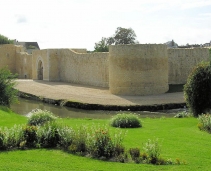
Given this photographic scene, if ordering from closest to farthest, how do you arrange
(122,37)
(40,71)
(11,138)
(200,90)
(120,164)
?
(120,164), (11,138), (200,90), (40,71), (122,37)

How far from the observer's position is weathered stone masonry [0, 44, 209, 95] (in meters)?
25.8

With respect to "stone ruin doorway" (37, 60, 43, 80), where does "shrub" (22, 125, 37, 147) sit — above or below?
below

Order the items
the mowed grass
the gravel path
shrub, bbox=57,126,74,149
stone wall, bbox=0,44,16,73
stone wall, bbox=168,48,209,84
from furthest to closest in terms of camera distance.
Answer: stone wall, bbox=0,44,16,73 → stone wall, bbox=168,48,209,84 → the gravel path → shrub, bbox=57,126,74,149 → the mowed grass

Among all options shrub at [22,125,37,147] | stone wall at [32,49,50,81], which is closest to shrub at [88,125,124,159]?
shrub at [22,125,37,147]

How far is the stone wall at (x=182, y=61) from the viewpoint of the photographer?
101 ft

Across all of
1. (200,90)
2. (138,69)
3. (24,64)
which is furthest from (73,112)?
(24,64)

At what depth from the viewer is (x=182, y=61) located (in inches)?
1220

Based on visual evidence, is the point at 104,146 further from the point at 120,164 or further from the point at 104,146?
the point at 120,164

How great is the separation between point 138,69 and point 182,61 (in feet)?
21.7

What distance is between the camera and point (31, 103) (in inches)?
1062

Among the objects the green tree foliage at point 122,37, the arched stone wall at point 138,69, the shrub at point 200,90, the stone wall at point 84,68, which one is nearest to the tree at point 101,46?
the green tree foliage at point 122,37

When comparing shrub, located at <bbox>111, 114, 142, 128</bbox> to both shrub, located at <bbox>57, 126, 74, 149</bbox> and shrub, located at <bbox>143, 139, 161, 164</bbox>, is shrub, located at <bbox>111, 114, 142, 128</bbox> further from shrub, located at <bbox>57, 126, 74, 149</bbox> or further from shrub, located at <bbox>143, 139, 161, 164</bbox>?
shrub, located at <bbox>143, 139, 161, 164</bbox>

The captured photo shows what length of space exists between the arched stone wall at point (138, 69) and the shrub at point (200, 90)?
9.94 metres

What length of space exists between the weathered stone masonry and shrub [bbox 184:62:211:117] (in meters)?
9.95
